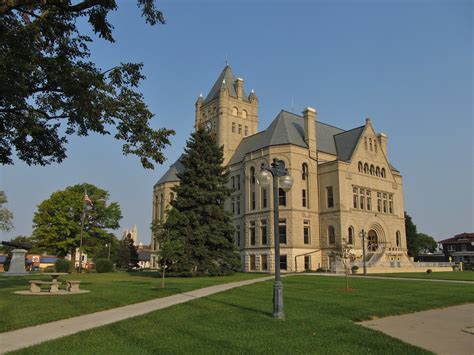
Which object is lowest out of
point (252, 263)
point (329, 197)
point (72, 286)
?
point (72, 286)

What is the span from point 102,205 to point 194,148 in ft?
93.9

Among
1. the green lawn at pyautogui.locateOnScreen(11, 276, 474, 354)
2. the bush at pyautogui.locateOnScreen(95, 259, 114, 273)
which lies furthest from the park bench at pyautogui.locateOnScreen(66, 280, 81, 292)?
the bush at pyautogui.locateOnScreen(95, 259, 114, 273)

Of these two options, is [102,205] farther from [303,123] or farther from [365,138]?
[365,138]

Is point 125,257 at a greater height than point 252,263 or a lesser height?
greater

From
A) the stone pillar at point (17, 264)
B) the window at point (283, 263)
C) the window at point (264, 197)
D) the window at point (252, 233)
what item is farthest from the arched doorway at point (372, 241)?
the stone pillar at point (17, 264)

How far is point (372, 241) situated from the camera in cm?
5197

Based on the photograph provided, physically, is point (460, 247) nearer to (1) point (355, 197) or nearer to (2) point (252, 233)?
(1) point (355, 197)

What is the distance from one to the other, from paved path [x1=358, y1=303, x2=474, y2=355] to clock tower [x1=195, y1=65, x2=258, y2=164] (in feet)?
159

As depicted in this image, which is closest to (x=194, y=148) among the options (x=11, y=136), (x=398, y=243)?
(x=11, y=136)

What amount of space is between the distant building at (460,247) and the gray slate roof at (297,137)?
5293 centimetres

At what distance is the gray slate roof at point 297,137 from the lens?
50.7m

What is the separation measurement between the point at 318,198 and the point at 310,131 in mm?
8271

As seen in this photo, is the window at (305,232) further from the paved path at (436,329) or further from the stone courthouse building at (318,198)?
the paved path at (436,329)

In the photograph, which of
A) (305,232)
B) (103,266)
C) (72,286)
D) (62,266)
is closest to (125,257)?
(103,266)
